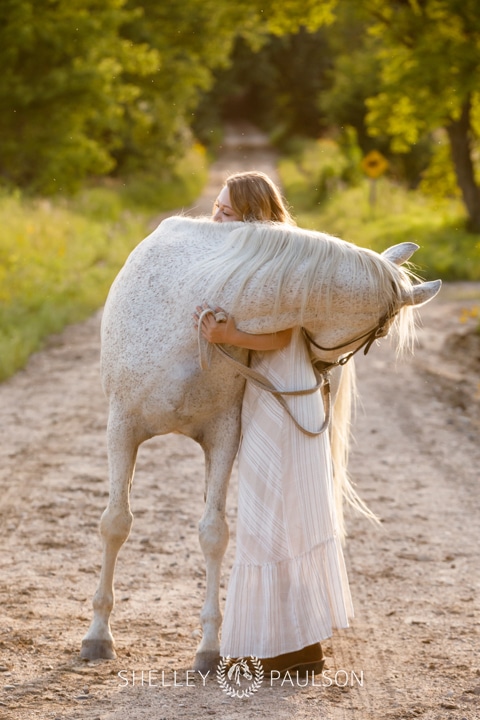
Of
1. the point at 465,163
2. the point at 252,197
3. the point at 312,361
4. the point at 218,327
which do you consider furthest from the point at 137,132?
the point at 218,327

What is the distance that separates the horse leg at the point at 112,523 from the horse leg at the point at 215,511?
32cm

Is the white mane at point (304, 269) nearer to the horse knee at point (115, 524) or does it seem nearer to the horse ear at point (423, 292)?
the horse ear at point (423, 292)

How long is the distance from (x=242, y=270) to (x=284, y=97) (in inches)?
2419

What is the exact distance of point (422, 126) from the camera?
2200cm

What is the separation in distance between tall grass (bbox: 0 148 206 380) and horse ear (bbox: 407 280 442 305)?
7.16 meters

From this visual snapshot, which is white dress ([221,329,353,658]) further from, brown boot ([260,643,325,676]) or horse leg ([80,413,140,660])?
horse leg ([80,413,140,660])

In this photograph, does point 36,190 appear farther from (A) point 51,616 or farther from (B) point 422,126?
(A) point 51,616

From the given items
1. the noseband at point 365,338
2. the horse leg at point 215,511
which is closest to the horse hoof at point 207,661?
the horse leg at point 215,511

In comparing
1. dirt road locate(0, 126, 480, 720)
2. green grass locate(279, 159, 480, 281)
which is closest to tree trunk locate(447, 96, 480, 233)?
green grass locate(279, 159, 480, 281)

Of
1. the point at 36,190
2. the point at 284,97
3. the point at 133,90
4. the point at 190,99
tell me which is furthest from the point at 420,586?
the point at 284,97

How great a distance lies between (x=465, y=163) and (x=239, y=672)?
20.1m

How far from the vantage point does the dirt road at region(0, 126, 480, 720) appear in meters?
3.94

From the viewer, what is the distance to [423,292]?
13.0 ft

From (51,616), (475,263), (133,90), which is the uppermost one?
(133,90)
